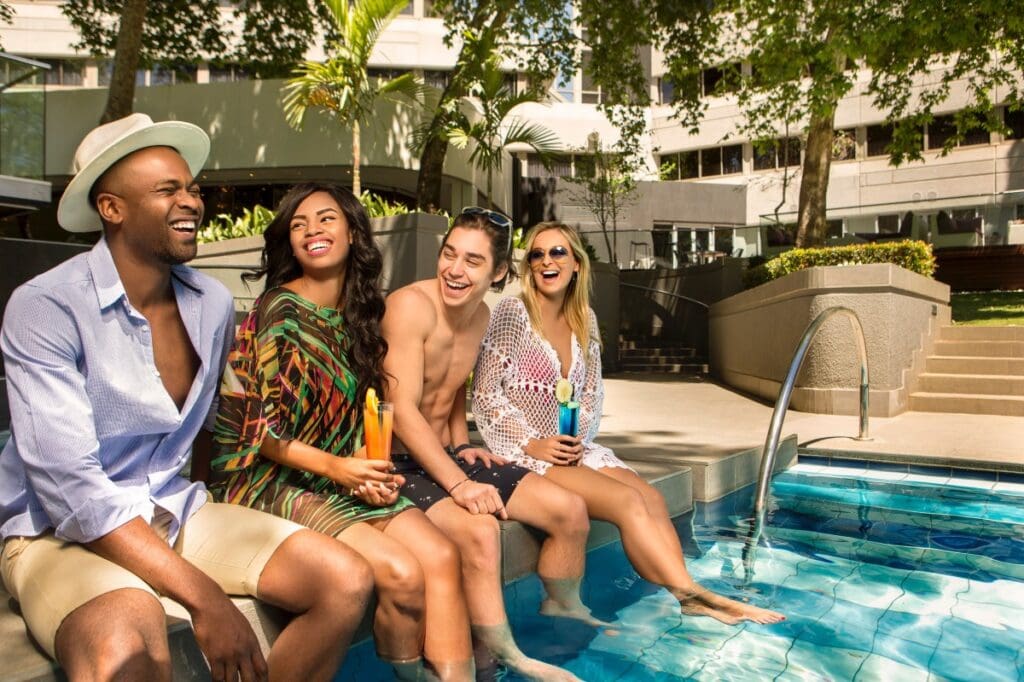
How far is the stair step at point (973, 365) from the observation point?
34.0 feet

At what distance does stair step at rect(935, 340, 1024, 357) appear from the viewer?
10.6 metres

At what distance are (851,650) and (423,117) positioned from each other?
16.5 meters

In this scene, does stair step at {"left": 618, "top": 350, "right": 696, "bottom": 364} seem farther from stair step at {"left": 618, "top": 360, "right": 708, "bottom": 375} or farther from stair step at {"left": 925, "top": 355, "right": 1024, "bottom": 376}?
stair step at {"left": 925, "top": 355, "right": 1024, "bottom": 376}

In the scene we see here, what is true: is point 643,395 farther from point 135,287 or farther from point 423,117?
point 135,287

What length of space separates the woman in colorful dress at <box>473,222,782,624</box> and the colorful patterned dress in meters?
0.90

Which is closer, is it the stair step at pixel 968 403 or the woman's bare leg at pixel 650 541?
the woman's bare leg at pixel 650 541

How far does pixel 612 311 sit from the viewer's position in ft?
57.9

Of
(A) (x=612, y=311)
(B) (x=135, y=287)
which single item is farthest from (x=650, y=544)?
(A) (x=612, y=311)

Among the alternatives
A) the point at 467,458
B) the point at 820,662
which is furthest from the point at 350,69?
the point at 820,662

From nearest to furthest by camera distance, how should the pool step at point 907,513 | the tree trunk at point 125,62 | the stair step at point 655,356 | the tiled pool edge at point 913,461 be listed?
the pool step at point 907,513
the tiled pool edge at point 913,461
the tree trunk at point 125,62
the stair step at point 655,356

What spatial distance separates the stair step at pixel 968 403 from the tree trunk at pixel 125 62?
11.6 metres

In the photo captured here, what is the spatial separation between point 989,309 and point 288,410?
54.4 feet

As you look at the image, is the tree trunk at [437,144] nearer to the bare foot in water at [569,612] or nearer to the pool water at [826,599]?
the pool water at [826,599]

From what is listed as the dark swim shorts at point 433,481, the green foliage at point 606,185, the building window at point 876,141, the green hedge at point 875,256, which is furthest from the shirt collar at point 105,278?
the building window at point 876,141
